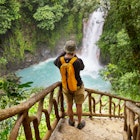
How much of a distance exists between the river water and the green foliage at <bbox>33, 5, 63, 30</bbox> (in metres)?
3.02

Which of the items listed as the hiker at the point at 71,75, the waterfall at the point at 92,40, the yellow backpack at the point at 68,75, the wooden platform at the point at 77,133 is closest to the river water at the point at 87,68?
the waterfall at the point at 92,40

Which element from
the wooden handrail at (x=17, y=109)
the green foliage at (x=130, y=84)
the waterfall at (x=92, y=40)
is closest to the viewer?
the wooden handrail at (x=17, y=109)

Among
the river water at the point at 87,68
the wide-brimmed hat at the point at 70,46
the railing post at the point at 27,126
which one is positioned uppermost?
the wide-brimmed hat at the point at 70,46

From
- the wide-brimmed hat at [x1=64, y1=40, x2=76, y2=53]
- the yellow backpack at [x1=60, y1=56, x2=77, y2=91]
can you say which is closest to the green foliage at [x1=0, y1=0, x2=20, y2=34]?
the yellow backpack at [x1=60, y1=56, x2=77, y2=91]

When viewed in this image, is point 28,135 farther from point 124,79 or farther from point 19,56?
point 19,56

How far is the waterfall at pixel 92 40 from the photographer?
870 inches

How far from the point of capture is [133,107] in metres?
3.22

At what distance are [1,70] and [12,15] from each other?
4.36 metres

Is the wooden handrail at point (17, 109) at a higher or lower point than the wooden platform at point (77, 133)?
higher

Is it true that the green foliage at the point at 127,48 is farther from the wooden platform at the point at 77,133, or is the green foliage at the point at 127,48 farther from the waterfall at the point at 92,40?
the waterfall at the point at 92,40

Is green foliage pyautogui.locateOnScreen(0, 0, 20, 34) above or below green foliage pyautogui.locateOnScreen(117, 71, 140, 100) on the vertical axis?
above

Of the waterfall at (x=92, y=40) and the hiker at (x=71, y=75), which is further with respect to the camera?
the waterfall at (x=92, y=40)

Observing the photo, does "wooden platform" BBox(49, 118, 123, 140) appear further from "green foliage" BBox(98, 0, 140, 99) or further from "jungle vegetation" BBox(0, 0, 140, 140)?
"jungle vegetation" BBox(0, 0, 140, 140)

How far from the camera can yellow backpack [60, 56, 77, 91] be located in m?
3.92
